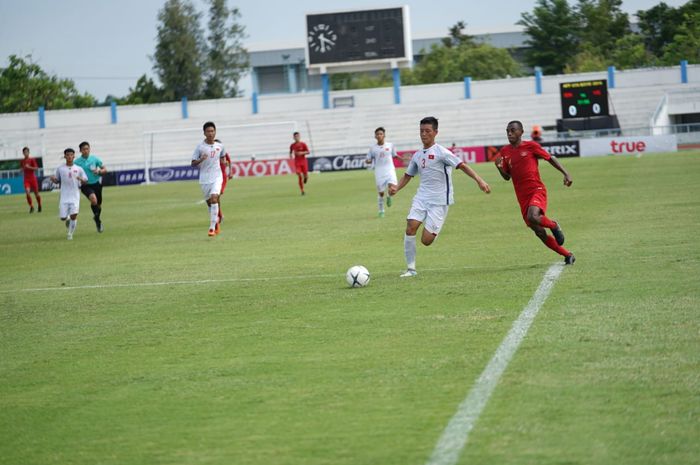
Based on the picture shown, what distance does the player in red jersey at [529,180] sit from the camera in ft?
44.7

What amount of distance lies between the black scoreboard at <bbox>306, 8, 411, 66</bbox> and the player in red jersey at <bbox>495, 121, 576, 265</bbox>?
55.8 meters

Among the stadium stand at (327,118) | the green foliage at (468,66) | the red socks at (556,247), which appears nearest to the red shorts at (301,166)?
the red socks at (556,247)

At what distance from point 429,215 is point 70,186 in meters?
13.2

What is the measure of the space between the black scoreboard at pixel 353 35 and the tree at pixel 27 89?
3830 centimetres

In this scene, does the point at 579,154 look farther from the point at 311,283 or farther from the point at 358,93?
the point at 311,283

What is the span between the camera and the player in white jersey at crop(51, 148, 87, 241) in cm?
2425

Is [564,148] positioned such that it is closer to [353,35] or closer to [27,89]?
[353,35]

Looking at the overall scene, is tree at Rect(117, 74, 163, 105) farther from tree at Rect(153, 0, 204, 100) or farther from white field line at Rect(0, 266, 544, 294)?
white field line at Rect(0, 266, 544, 294)

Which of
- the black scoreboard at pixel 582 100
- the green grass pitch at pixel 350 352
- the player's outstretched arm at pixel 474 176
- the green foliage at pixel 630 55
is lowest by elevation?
the green grass pitch at pixel 350 352

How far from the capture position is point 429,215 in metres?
13.7

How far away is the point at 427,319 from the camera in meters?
9.98

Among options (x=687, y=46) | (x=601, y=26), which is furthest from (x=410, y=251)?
(x=601, y=26)

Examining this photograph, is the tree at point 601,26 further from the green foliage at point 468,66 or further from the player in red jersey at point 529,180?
the player in red jersey at point 529,180

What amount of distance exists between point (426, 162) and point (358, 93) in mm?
63900
